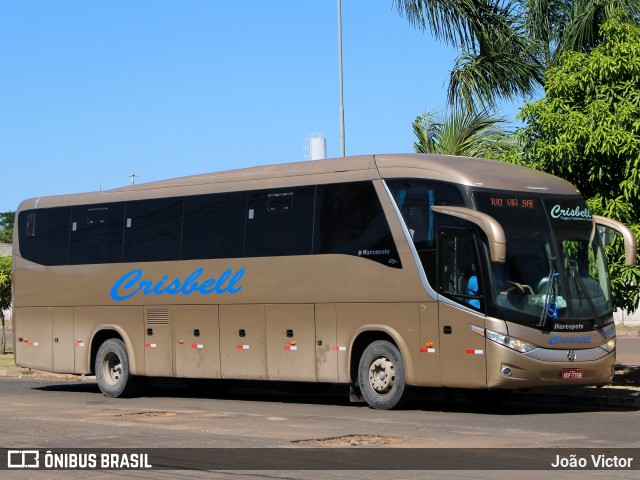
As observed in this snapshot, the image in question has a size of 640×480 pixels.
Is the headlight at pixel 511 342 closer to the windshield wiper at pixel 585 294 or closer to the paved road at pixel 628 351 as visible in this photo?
the windshield wiper at pixel 585 294

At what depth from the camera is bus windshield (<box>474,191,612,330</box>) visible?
16.9m

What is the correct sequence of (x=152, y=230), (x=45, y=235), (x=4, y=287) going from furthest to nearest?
(x=4, y=287)
(x=45, y=235)
(x=152, y=230)

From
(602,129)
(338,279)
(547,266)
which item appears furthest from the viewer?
(602,129)

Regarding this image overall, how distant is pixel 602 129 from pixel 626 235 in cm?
264

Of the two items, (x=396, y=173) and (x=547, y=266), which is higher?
(x=396, y=173)

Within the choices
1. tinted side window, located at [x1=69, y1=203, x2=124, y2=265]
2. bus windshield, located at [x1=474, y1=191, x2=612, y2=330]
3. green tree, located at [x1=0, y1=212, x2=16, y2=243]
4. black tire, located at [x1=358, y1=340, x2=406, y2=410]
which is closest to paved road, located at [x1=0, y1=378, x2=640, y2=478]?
black tire, located at [x1=358, y1=340, x2=406, y2=410]

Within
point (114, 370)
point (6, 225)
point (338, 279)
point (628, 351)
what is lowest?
point (628, 351)

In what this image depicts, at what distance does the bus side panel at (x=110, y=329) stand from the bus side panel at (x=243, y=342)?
2122 millimetres

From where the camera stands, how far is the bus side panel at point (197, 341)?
826 inches

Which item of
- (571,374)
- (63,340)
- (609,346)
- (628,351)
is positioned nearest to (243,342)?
(63,340)

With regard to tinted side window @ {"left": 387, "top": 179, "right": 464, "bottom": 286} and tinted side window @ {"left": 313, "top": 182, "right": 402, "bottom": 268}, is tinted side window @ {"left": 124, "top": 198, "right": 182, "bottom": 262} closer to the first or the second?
tinted side window @ {"left": 313, "top": 182, "right": 402, "bottom": 268}

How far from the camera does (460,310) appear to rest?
17234mm

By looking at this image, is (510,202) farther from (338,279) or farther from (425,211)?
(338,279)

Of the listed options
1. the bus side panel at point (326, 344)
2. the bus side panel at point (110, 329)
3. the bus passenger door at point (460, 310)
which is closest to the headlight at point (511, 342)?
the bus passenger door at point (460, 310)
